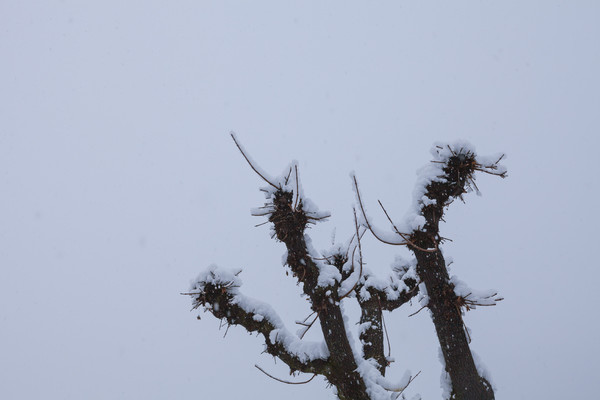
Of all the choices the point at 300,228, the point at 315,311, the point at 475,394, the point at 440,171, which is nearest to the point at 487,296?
the point at 475,394

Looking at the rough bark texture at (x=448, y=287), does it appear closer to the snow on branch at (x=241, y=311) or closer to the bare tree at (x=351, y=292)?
the bare tree at (x=351, y=292)

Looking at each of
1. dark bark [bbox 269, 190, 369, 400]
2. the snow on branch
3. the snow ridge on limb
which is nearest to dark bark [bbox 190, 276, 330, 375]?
the snow on branch

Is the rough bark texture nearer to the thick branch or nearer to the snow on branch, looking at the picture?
the thick branch

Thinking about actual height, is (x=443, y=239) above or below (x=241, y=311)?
above

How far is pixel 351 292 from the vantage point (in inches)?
183

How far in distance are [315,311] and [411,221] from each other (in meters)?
1.50

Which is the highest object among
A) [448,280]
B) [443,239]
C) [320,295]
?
[443,239]

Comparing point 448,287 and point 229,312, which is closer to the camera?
point 448,287

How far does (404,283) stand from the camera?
7.26m

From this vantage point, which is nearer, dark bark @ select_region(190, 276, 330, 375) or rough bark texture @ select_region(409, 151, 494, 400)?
rough bark texture @ select_region(409, 151, 494, 400)

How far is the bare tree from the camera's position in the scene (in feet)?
14.5

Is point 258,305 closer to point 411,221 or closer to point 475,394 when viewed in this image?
point 411,221

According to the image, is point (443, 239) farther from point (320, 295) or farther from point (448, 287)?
point (320, 295)

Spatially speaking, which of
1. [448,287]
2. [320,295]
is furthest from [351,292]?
[448,287]
